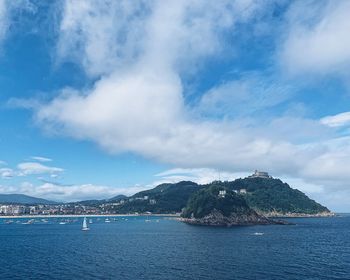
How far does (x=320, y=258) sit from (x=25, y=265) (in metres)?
81.1

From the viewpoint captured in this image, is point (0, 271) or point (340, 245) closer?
point (0, 271)

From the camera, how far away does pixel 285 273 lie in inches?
3199

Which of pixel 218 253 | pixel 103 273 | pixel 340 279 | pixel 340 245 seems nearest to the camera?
pixel 340 279

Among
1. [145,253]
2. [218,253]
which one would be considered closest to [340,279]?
[218,253]

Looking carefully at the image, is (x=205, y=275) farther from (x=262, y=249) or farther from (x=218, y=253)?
(x=262, y=249)

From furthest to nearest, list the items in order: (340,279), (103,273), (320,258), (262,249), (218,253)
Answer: (262,249)
(218,253)
(320,258)
(103,273)
(340,279)

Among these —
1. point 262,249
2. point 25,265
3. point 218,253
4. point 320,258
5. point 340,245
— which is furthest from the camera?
point 340,245

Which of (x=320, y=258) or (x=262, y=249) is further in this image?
(x=262, y=249)

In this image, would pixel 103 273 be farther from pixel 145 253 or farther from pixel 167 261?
pixel 145 253

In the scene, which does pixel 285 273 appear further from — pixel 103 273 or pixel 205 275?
pixel 103 273

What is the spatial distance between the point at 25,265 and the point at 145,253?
117 ft

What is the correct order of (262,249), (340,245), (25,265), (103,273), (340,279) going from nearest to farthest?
(340,279) < (103,273) < (25,265) < (262,249) < (340,245)

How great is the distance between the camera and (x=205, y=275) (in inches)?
3115


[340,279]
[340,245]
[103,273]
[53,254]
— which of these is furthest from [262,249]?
[53,254]
